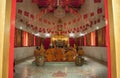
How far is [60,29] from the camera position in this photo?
14.9m

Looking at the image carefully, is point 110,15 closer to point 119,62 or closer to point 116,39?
point 116,39

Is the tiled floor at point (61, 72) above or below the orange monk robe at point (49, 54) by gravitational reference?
below

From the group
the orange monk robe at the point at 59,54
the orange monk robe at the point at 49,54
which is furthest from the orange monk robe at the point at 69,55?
the orange monk robe at the point at 49,54

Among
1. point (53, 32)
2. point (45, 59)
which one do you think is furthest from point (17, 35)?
point (53, 32)

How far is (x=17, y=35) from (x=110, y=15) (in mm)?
7378

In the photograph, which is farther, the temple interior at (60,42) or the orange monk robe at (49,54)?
the orange monk robe at (49,54)

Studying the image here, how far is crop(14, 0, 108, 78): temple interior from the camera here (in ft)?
19.2

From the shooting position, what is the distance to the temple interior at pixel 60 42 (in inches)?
230

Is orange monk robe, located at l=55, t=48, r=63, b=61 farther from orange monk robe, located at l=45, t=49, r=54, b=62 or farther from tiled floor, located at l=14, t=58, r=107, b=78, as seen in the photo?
tiled floor, located at l=14, t=58, r=107, b=78

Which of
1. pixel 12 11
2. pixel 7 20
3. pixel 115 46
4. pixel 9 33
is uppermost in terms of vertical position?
pixel 12 11

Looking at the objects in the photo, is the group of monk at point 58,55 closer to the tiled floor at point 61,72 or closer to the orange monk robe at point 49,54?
the orange monk robe at point 49,54

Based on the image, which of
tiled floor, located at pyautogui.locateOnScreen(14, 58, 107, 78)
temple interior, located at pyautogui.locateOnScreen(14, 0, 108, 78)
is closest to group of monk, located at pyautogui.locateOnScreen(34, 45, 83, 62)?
temple interior, located at pyautogui.locateOnScreen(14, 0, 108, 78)

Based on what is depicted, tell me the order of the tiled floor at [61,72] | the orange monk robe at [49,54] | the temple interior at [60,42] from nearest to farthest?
the tiled floor at [61,72] → the temple interior at [60,42] → the orange monk robe at [49,54]

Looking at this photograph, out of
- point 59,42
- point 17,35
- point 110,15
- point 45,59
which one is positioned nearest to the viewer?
point 110,15
